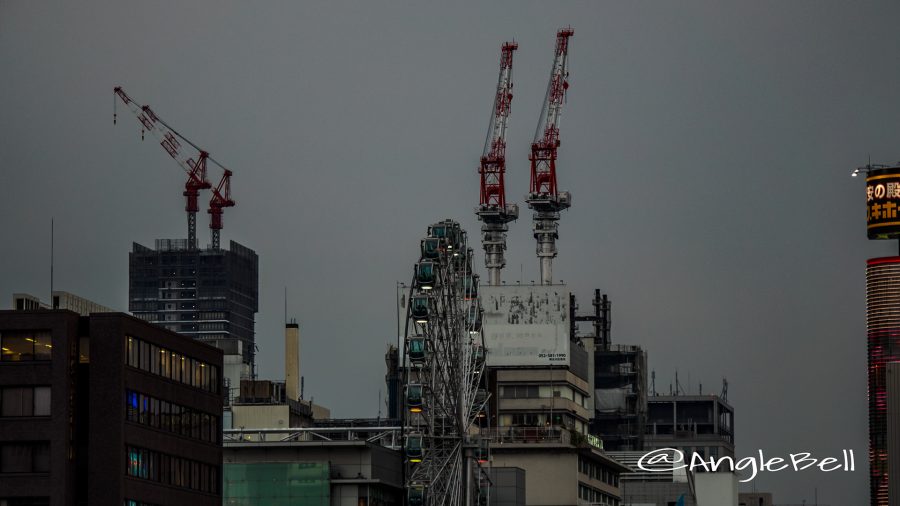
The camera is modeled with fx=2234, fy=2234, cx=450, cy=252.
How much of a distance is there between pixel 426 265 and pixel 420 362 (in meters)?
7.22

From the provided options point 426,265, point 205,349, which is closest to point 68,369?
point 205,349

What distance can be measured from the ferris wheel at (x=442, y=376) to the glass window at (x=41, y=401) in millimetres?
27439

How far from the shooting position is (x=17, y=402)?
475ft

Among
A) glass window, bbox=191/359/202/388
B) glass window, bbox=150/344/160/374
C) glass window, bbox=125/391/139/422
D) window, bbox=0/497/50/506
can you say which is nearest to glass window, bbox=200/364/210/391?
glass window, bbox=191/359/202/388

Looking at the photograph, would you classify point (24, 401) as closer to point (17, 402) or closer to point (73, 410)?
point (17, 402)

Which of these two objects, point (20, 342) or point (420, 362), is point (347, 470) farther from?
point (20, 342)

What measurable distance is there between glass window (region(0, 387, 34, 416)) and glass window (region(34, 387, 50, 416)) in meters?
0.26

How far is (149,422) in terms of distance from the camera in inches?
5960

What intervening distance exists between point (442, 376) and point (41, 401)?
32.4 m

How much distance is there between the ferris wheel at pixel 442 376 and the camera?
529ft

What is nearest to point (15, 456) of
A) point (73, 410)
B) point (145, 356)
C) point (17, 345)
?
point (73, 410)

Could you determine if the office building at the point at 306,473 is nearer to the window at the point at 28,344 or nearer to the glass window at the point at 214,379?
the glass window at the point at 214,379

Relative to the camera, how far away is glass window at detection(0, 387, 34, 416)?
5694 inches

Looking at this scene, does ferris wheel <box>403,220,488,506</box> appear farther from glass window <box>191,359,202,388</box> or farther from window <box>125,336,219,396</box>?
glass window <box>191,359,202,388</box>
